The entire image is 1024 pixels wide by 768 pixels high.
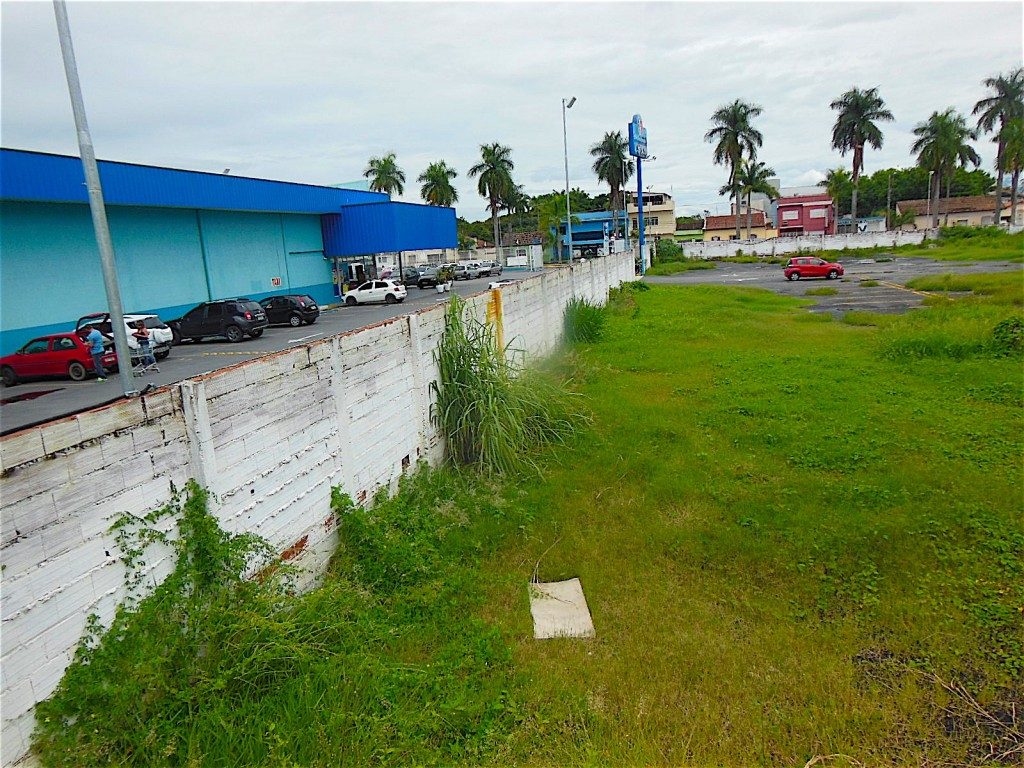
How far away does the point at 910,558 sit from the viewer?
5.53 meters

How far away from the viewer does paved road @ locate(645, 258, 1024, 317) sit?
23.6 m

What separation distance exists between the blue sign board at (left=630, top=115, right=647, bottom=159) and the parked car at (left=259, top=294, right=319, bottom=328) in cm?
3414

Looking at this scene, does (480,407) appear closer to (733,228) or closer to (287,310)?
(287,310)

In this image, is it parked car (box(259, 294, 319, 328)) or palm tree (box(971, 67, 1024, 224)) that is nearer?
parked car (box(259, 294, 319, 328))

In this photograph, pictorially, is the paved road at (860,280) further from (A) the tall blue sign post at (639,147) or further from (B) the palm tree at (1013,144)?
(B) the palm tree at (1013,144)

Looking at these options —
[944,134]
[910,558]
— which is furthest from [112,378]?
[944,134]

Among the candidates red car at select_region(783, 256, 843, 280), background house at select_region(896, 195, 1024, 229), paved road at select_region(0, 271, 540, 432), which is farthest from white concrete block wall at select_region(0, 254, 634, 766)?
background house at select_region(896, 195, 1024, 229)

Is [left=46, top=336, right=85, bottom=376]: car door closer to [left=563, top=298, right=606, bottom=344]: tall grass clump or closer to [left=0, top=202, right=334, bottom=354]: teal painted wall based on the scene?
[left=0, top=202, right=334, bottom=354]: teal painted wall

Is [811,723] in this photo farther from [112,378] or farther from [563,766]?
[112,378]

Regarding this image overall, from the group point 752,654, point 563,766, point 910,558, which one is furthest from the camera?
point 910,558

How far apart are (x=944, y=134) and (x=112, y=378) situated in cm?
7180

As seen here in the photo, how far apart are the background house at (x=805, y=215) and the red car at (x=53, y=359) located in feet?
287

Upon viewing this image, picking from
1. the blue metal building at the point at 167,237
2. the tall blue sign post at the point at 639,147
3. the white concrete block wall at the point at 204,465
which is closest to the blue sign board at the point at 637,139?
the tall blue sign post at the point at 639,147

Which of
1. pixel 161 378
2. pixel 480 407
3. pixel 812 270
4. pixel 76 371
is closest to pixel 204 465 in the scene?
pixel 480 407
